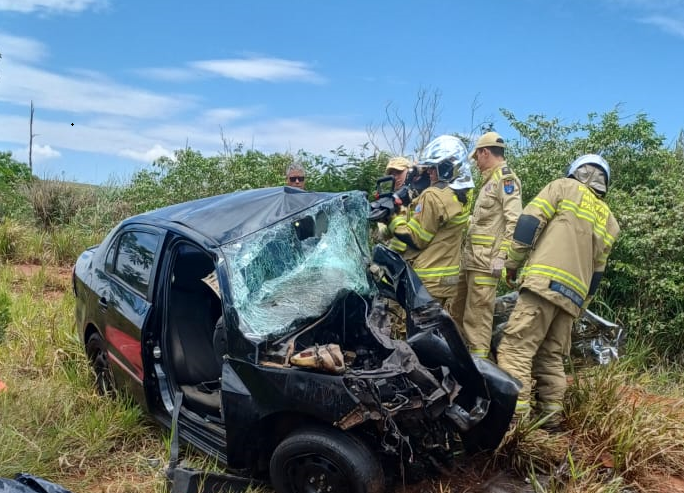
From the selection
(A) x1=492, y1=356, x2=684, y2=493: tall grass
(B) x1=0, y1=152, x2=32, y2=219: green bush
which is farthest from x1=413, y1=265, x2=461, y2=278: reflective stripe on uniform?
(B) x1=0, y1=152, x2=32, y2=219: green bush

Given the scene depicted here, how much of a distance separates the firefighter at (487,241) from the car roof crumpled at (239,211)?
4.76 feet

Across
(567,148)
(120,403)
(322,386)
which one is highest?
(567,148)

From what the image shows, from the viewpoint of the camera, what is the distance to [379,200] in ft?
13.9

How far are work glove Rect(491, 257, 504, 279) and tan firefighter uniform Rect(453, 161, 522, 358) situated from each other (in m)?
0.04

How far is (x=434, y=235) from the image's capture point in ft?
14.8

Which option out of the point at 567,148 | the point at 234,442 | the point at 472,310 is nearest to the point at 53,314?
the point at 234,442

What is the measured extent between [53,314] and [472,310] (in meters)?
4.19

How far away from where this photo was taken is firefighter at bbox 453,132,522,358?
462cm

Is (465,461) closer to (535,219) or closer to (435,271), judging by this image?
(435,271)

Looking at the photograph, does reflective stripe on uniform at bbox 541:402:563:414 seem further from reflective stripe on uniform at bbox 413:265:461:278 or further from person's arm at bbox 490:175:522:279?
reflective stripe on uniform at bbox 413:265:461:278

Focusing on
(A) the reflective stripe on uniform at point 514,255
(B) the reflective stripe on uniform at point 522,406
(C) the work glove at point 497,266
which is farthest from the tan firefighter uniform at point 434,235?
(B) the reflective stripe on uniform at point 522,406

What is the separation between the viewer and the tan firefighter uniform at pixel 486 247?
4625 mm

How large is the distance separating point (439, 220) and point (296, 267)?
1.47 meters

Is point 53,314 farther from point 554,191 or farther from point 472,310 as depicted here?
point 554,191
